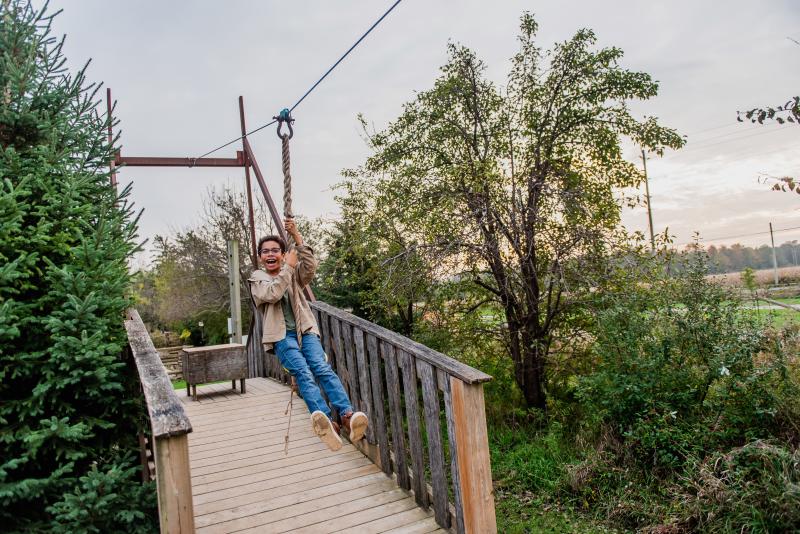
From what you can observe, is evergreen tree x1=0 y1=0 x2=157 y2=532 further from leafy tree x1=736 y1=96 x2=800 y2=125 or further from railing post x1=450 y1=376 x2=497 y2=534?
leafy tree x1=736 y1=96 x2=800 y2=125

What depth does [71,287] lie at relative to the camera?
3.04 meters

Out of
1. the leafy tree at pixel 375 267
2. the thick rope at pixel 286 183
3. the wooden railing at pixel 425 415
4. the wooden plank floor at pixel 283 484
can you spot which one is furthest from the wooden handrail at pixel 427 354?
the leafy tree at pixel 375 267

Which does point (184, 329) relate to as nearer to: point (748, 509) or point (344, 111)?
point (344, 111)

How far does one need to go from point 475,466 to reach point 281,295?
1.76 meters

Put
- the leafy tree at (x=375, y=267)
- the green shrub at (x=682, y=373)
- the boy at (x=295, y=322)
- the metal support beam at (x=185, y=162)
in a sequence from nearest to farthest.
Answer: the boy at (x=295, y=322)
the green shrub at (x=682, y=373)
the leafy tree at (x=375, y=267)
the metal support beam at (x=185, y=162)

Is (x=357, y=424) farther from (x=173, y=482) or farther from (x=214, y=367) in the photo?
(x=214, y=367)

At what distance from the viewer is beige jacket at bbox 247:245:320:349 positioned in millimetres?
3857

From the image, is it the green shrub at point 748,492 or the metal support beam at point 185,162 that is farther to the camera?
the metal support beam at point 185,162

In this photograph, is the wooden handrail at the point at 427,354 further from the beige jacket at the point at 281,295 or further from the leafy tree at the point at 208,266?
the leafy tree at the point at 208,266

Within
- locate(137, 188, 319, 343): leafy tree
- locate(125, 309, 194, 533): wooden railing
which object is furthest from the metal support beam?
locate(137, 188, 319, 343): leafy tree

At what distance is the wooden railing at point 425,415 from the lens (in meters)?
3.23

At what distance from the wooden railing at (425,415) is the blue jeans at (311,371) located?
403mm

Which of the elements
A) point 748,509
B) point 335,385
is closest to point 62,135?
point 335,385

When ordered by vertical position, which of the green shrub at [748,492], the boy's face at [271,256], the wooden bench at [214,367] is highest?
the boy's face at [271,256]
